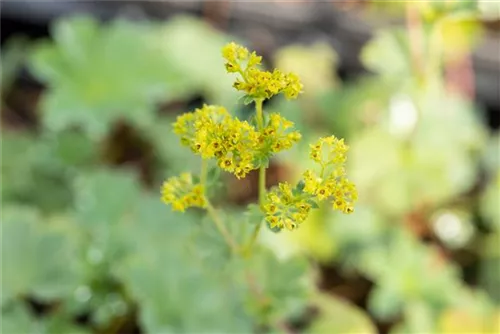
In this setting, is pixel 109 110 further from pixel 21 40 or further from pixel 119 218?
pixel 21 40

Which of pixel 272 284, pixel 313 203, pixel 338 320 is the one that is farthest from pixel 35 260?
pixel 313 203

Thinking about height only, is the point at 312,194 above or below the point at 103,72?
below

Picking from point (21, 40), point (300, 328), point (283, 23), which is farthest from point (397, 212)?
point (21, 40)

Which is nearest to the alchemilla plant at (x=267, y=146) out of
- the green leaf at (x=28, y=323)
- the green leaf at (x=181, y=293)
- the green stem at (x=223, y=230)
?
the green stem at (x=223, y=230)

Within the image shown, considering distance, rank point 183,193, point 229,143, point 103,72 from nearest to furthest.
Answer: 1. point 229,143
2. point 183,193
3. point 103,72

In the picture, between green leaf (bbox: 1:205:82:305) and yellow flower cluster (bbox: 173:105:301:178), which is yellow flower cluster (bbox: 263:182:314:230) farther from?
green leaf (bbox: 1:205:82:305)

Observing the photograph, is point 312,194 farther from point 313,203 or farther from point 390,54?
point 390,54

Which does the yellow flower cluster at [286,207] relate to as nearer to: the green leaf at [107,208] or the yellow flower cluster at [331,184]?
the yellow flower cluster at [331,184]
